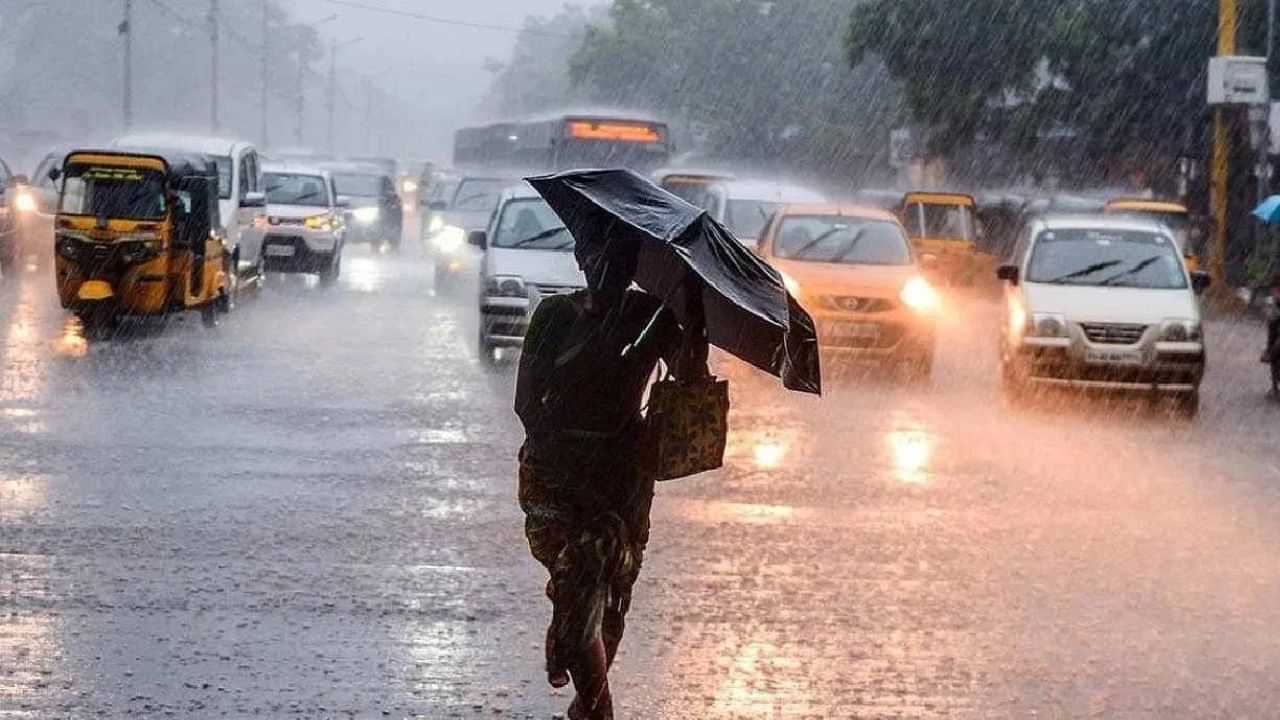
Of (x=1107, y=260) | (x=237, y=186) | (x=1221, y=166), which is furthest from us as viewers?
(x=1221, y=166)

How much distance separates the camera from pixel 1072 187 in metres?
48.5

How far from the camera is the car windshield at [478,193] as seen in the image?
3244 cm

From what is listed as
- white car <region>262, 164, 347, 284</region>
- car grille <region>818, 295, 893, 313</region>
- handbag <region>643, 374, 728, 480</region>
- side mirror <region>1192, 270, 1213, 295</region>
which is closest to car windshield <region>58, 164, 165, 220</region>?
car grille <region>818, 295, 893, 313</region>

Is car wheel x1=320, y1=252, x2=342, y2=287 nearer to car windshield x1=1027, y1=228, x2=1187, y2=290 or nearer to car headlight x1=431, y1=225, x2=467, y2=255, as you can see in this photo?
car headlight x1=431, y1=225, x2=467, y2=255

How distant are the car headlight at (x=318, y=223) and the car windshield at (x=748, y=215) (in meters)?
8.10

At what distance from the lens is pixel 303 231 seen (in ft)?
102

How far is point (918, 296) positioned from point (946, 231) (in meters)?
19.5

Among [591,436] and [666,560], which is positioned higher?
[591,436]

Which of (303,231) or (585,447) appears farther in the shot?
(303,231)

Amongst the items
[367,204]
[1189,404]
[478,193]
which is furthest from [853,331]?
[367,204]

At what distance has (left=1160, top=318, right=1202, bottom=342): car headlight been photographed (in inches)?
681

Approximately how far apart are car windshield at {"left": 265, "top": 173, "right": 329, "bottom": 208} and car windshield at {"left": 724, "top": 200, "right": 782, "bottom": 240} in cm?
875

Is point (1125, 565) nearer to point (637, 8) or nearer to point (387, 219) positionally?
point (387, 219)

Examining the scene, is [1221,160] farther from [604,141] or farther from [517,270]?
[517,270]
